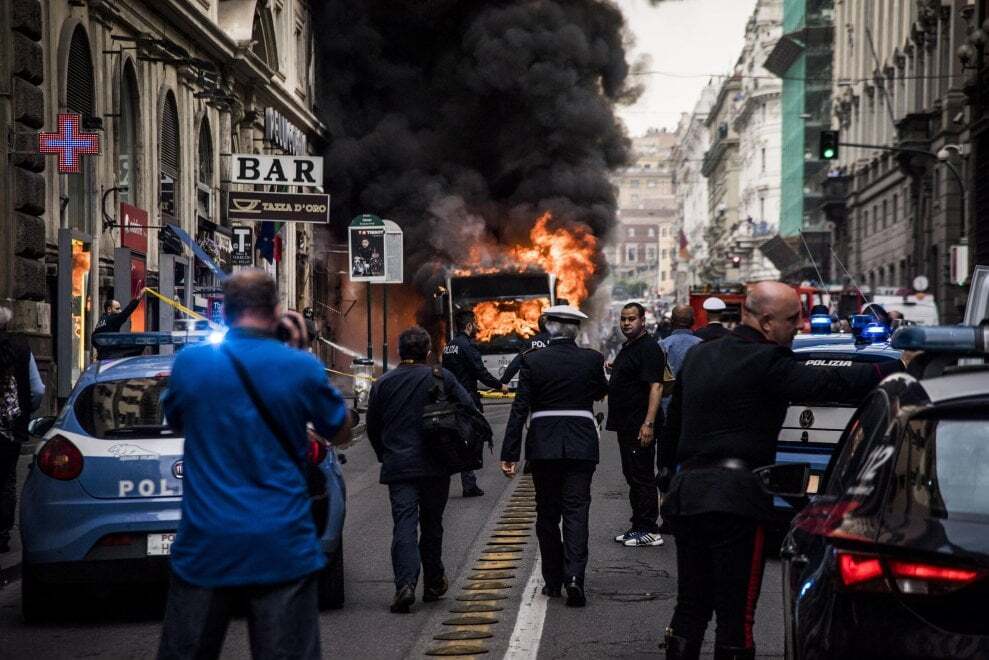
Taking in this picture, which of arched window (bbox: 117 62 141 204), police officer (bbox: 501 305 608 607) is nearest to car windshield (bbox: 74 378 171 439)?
police officer (bbox: 501 305 608 607)

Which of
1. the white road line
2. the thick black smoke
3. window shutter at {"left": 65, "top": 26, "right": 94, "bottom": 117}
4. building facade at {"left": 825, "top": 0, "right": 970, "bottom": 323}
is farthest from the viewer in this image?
the thick black smoke

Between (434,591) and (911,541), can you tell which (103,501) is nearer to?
(434,591)

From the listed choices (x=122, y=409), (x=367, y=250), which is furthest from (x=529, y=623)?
(x=367, y=250)

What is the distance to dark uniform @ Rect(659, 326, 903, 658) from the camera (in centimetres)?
542

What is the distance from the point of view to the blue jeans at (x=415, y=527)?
26.3ft

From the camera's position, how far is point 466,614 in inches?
309

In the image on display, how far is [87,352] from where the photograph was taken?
2217cm

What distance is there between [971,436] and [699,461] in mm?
1814

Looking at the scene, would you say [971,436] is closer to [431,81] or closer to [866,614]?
[866,614]

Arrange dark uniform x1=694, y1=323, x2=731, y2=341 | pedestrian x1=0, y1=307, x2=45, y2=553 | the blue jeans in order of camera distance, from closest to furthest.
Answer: the blue jeans → pedestrian x1=0, y1=307, x2=45, y2=553 → dark uniform x1=694, y1=323, x2=731, y2=341

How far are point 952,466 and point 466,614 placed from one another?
4.42 meters

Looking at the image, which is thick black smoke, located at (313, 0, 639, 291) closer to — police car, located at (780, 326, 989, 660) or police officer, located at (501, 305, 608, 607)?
police officer, located at (501, 305, 608, 607)

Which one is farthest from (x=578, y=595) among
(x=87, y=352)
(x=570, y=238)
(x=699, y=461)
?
(x=570, y=238)

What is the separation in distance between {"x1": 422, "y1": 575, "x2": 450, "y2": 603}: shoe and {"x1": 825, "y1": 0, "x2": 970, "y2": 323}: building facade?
2388cm
